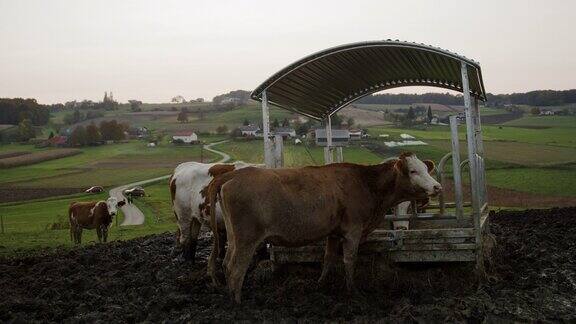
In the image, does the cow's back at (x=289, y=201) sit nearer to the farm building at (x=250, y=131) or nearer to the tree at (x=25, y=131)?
the farm building at (x=250, y=131)

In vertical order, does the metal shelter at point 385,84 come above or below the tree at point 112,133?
below

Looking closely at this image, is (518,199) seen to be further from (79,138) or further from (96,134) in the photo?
(96,134)

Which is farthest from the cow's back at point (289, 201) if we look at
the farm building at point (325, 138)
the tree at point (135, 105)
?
the tree at point (135, 105)

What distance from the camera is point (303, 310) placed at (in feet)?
24.6

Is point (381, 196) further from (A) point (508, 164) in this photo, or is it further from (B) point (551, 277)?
(A) point (508, 164)

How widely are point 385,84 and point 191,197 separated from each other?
16.5 feet

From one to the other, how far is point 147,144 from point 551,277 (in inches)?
3027

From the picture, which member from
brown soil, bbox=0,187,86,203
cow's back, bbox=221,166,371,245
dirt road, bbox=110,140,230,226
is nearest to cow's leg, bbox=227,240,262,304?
cow's back, bbox=221,166,371,245

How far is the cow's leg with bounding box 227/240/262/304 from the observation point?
796 centimetres

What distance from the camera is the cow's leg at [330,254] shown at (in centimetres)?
899

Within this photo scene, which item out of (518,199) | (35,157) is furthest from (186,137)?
(518,199)

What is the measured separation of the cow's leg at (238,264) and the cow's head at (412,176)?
2761 millimetres

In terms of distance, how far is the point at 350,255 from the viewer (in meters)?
8.59

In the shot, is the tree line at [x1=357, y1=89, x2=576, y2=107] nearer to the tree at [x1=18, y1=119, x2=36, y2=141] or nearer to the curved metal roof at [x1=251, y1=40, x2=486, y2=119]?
the tree at [x1=18, y1=119, x2=36, y2=141]
